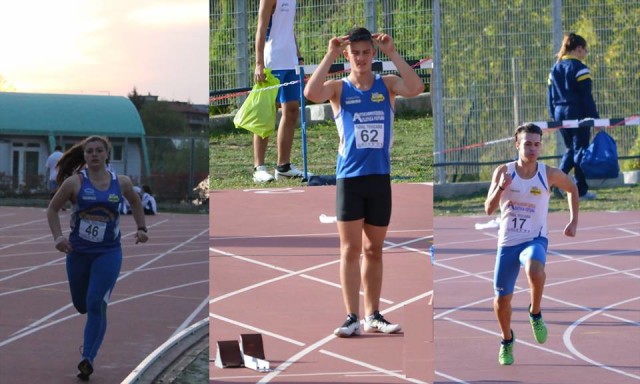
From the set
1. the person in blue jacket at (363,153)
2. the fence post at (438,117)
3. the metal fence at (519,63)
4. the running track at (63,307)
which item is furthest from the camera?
the metal fence at (519,63)

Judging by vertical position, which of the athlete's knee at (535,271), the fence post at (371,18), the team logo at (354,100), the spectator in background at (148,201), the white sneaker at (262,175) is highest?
the fence post at (371,18)

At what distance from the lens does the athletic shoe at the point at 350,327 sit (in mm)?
4555

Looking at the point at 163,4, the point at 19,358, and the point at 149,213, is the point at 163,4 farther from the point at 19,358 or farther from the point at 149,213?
the point at 19,358

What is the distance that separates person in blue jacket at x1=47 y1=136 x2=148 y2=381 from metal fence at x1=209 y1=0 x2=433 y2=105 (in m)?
1.24

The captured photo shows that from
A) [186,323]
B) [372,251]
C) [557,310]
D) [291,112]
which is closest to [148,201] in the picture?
[186,323]

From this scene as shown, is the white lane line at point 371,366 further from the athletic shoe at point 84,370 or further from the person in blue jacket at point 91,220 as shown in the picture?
the athletic shoe at point 84,370

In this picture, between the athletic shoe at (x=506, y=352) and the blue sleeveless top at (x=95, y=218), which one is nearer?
the blue sleeveless top at (x=95, y=218)

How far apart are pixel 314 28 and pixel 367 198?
0.66 meters

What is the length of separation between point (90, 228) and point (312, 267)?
1.51 metres

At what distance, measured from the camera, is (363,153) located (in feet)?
14.8

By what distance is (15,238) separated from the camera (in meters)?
6.45

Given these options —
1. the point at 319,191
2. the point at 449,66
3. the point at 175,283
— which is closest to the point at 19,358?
the point at 175,283

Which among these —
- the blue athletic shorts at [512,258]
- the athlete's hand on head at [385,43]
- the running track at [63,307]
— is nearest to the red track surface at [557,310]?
the blue athletic shorts at [512,258]

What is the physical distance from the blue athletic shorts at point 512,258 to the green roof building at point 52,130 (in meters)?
1.79
